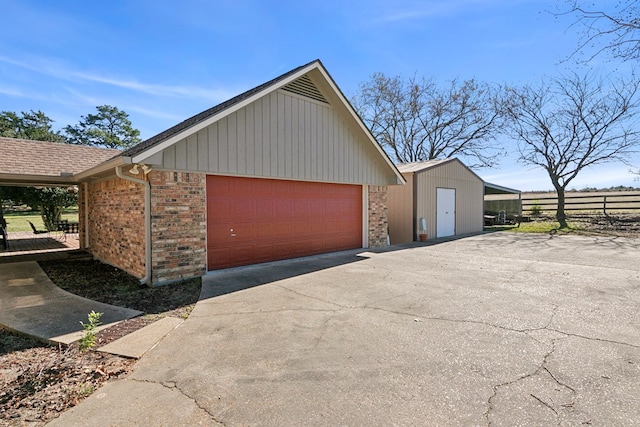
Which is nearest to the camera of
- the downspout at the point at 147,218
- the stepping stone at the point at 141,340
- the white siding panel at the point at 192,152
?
the stepping stone at the point at 141,340

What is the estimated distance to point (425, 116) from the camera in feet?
90.4

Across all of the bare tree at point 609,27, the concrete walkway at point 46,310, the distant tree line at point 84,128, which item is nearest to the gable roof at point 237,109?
the concrete walkway at point 46,310

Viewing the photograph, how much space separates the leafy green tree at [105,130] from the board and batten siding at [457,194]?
130 ft

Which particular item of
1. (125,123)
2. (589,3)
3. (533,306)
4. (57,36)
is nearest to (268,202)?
(533,306)

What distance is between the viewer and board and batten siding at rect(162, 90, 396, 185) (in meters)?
6.67

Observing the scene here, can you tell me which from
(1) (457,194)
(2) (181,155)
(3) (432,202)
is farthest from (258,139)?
(1) (457,194)

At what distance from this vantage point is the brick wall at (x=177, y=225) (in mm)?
6078

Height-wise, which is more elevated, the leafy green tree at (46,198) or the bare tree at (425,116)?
the bare tree at (425,116)

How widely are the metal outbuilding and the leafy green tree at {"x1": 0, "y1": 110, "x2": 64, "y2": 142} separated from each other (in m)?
36.1

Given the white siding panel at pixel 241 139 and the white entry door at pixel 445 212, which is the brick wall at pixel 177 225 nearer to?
the white siding panel at pixel 241 139

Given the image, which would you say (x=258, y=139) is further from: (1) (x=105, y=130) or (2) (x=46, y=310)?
(1) (x=105, y=130)

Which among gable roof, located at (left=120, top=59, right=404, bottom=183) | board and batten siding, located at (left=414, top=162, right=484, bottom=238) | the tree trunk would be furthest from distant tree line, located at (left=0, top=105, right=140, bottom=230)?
the tree trunk

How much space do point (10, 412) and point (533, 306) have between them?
5.98 m

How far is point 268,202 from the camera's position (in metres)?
8.07
